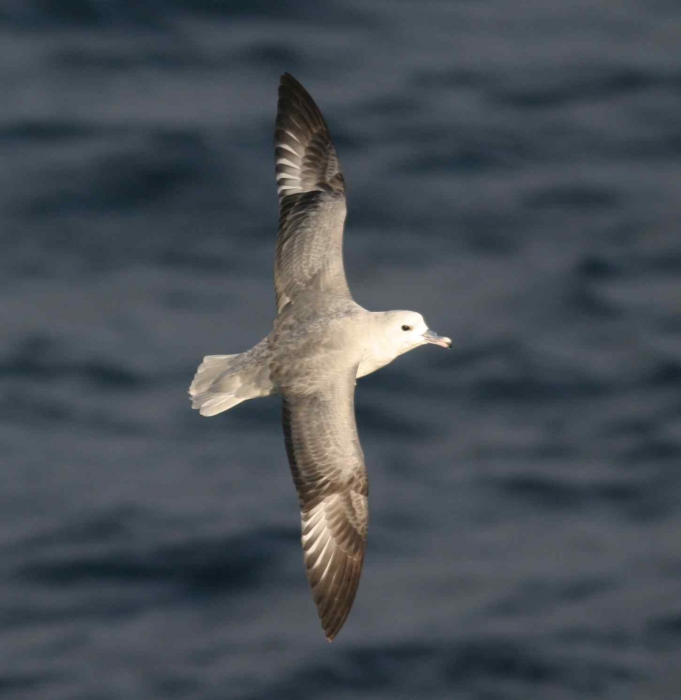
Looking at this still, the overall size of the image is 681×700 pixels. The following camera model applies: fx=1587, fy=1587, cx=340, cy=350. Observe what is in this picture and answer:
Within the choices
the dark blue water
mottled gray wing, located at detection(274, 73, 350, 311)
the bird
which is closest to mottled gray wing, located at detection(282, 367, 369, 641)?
the bird

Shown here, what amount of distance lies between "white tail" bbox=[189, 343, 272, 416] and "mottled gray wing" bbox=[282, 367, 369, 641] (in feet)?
0.96

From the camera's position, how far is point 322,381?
9.56 m

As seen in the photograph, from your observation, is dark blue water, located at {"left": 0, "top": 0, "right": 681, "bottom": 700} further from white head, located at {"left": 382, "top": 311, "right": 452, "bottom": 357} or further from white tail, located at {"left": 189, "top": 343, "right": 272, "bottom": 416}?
white head, located at {"left": 382, "top": 311, "right": 452, "bottom": 357}

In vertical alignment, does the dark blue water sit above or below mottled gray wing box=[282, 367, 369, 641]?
above

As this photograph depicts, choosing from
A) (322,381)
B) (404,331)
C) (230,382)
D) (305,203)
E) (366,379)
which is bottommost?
(322,381)

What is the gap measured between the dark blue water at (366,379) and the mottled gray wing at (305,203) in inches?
164

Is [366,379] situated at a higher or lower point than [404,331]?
higher

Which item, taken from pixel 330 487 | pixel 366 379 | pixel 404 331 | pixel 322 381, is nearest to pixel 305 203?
pixel 404 331

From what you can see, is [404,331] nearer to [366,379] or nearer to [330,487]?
[330,487]

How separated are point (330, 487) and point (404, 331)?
3.64ft

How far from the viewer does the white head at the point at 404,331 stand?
985 centimetres

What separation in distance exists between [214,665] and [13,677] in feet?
5.76

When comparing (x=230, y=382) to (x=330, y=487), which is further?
(x=230, y=382)

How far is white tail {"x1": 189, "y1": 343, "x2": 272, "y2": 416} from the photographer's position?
9.88 meters
